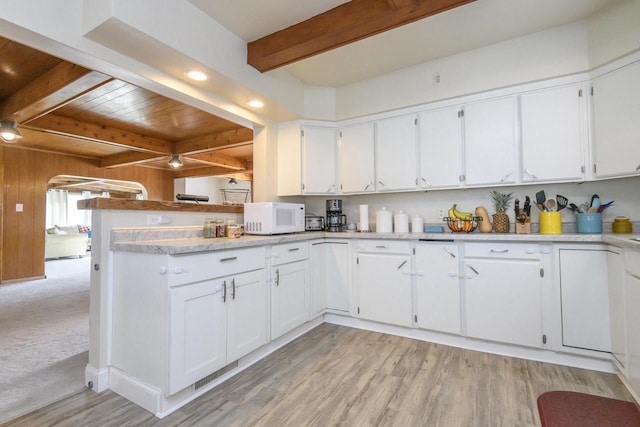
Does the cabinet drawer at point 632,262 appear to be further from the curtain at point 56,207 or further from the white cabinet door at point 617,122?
the curtain at point 56,207

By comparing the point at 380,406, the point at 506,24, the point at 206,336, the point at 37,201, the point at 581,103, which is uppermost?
the point at 506,24

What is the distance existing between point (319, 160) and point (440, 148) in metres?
1.26

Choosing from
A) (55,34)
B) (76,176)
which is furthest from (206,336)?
(76,176)

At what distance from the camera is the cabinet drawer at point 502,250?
7.41 ft

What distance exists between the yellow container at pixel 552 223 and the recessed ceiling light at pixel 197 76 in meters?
2.93

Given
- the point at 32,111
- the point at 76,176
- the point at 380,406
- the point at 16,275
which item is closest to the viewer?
the point at 380,406

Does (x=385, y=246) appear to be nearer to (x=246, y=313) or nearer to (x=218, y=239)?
(x=246, y=313)

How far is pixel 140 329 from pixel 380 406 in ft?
4.89

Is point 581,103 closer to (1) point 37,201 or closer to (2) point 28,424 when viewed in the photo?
(2) point 28,424

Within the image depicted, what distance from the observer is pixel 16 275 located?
5363mm

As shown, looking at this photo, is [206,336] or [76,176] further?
[76,176]

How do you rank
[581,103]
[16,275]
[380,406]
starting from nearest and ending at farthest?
1. [380,406]
2. [581,103]
3. [16,275]

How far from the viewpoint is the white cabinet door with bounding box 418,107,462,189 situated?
2770 mm

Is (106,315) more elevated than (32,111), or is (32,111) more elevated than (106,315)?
(32,111)
